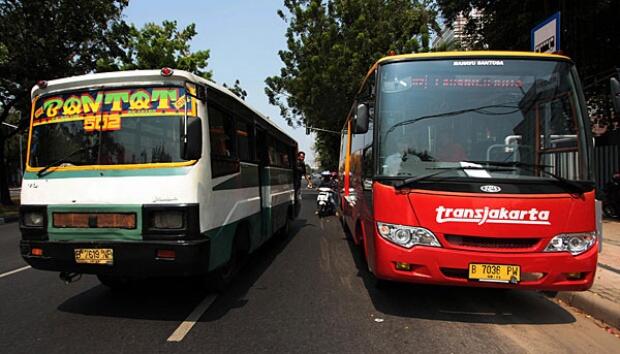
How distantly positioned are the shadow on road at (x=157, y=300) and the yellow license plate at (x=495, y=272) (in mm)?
2610

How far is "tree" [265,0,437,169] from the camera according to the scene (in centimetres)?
2130

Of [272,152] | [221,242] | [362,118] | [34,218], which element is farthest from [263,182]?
[34,218]

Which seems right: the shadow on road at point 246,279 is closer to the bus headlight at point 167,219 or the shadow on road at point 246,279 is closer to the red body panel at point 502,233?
the bus headlight at point 167,219

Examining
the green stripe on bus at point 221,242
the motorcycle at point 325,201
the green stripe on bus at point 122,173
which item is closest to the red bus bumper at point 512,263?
the green stripe on bus at point 221,242

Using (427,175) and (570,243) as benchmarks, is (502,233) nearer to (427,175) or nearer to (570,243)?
(570,243)

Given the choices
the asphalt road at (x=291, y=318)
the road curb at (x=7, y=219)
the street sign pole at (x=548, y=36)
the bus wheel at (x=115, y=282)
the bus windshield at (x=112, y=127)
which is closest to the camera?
the asphalt road at (x=291, y=318)

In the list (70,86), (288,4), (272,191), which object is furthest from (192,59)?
(70,86)

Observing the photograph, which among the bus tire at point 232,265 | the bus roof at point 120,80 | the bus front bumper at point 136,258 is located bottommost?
the bus tire at point 232,265

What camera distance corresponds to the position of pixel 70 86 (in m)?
4.70

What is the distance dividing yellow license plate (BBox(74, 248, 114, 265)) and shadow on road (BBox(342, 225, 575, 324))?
9.45ft

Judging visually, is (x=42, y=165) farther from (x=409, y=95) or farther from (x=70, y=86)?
(x=409, y=95)

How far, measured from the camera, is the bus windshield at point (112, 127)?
4.46m

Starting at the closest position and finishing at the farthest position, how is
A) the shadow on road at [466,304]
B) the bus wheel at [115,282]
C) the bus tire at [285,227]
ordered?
the shadow on road at [466,304] → the bus wheel at [115,282] → the bus tire at [285,227]

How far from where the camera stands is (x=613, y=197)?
11672 millimetres
